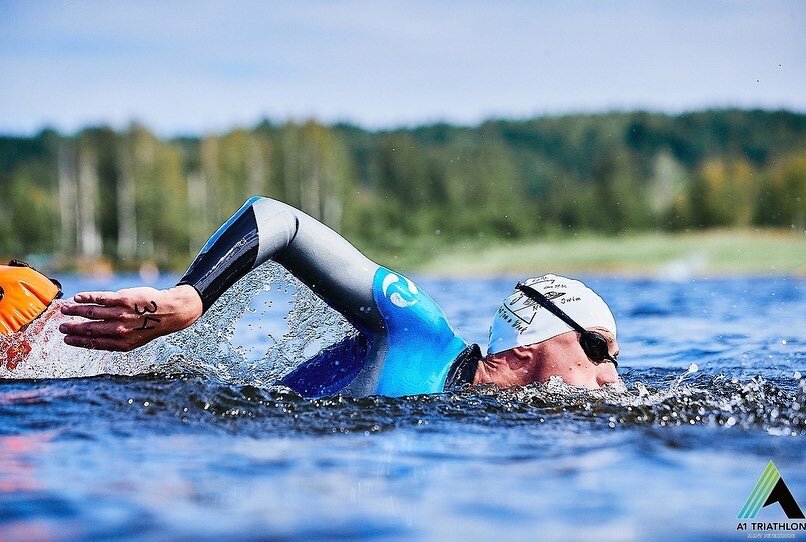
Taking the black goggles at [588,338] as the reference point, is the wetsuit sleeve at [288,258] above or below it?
above

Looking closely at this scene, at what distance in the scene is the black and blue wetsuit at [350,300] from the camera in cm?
412

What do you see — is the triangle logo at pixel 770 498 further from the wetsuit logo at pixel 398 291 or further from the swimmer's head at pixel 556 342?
the wetsuit logo at pixel 398 291

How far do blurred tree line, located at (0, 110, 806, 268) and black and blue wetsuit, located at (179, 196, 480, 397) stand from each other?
181 ft

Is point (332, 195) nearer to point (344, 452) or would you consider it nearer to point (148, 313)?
point (148, 313)

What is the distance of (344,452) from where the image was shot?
12.0ft

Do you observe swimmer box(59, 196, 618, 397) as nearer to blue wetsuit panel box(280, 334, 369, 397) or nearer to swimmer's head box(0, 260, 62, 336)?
blue wetsuit panel box(280, 334, 369, 397)

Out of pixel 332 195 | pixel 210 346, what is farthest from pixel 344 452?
pixel 332 195

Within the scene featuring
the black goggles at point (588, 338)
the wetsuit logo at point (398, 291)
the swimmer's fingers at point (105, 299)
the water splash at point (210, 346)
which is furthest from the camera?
the water splash at point (210, 346)

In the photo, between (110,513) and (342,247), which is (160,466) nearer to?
(110,513)

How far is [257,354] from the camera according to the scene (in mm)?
7562

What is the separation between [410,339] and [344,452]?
0.99 m

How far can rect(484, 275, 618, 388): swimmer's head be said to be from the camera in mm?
4574

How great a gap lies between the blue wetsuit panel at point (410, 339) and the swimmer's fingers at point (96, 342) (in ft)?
3.94

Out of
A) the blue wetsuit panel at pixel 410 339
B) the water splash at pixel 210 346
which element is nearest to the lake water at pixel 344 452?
the water splash at pixel 210 346
